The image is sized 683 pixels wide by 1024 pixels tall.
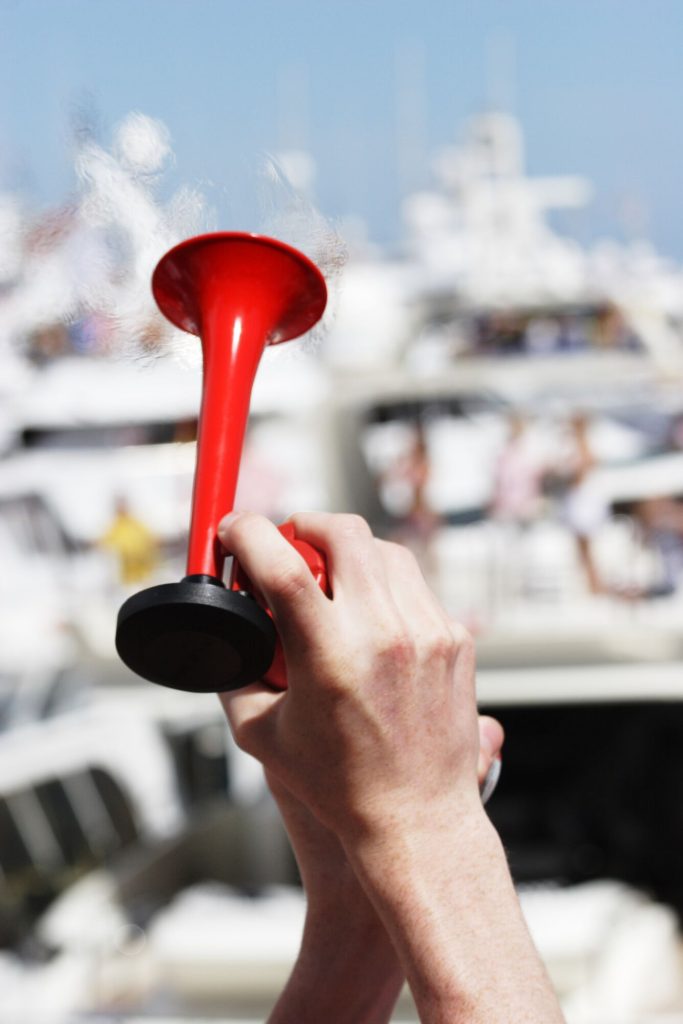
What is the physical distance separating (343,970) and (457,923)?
23 cm

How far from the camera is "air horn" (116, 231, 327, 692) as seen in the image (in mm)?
773

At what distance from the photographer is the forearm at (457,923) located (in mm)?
760

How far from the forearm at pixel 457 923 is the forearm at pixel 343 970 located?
0.56 ft

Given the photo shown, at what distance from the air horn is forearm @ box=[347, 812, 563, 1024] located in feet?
0.46

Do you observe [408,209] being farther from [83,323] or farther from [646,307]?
[83,323]

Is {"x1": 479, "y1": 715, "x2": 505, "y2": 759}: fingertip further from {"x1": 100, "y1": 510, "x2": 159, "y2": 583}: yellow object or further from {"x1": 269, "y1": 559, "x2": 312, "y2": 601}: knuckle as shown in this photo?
{"x1": 100, "y1": 510, "x2": 159, "y2": 583}: yellow object

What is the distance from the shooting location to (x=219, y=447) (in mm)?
887

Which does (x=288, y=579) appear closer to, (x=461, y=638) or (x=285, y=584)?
(x=285, y=584)

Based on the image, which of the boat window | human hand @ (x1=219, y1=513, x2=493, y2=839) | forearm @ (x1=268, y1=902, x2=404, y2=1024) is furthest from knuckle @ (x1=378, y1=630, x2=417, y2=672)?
the boat window

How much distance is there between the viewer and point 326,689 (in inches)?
29.7

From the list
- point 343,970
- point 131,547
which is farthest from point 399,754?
point 131,547

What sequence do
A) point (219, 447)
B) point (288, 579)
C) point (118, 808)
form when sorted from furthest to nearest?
point (118, 808) < point (219, 447) < point (288, 579)

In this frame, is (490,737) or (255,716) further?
(490,737)

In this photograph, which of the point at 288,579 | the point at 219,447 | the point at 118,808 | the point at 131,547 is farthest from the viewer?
the point at 118,808
